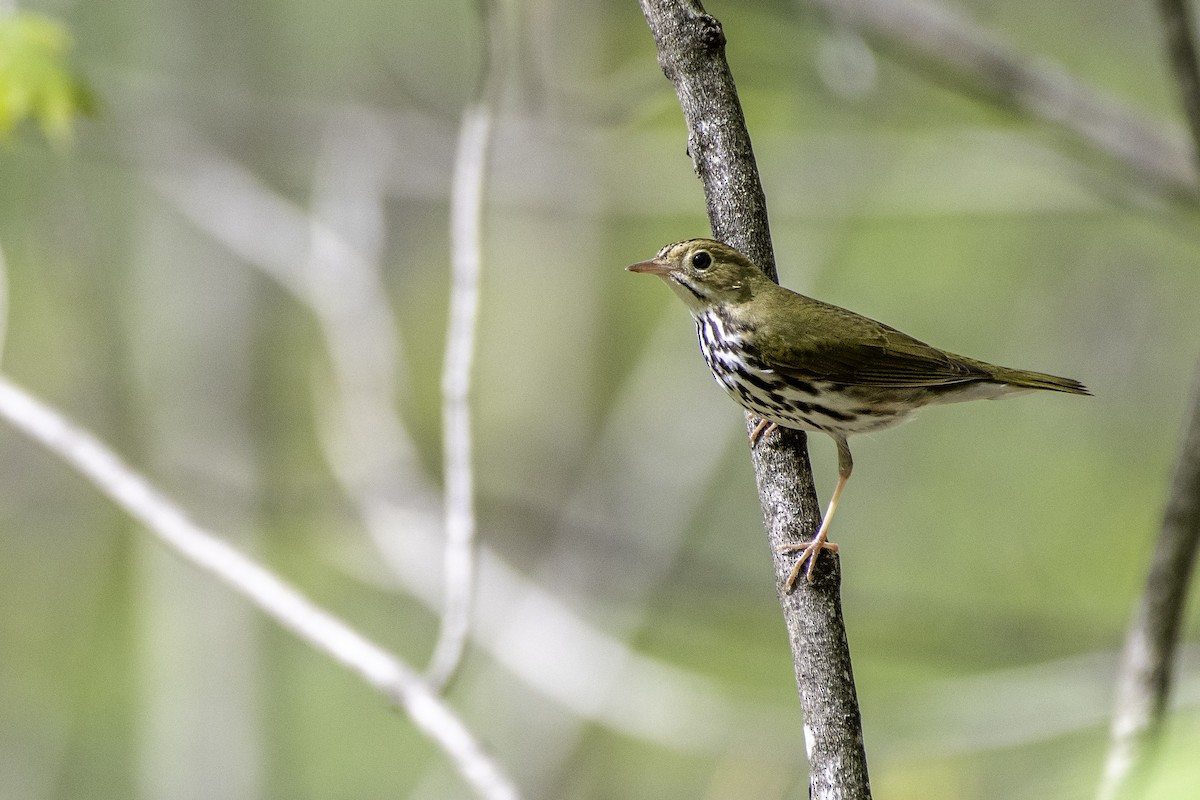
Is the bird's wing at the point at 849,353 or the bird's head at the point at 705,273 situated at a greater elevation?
the bird's wing at the point at 849,353

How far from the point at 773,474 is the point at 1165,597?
4.48 feet

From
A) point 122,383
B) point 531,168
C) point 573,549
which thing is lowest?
point 122,383

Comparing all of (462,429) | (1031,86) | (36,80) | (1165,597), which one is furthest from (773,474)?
(36,80)

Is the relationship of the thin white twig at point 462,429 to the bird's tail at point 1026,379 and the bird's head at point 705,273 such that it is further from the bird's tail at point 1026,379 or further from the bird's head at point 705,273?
the bird's tail at point 1026,379

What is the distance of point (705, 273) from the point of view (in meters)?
2.73

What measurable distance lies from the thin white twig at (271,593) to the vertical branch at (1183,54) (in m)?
2.53

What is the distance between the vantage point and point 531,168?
8133 mm

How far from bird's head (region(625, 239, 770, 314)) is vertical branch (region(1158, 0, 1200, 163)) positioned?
1.36 meters

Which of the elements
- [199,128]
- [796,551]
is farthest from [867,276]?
[796,551]

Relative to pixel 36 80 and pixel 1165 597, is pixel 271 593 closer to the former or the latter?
pixel 1165 597

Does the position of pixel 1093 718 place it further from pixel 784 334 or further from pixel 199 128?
pixel 199 128

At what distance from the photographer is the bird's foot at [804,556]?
2.09 metres

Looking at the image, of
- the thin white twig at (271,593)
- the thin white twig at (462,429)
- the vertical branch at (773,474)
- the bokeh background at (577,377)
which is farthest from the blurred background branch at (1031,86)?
the thin white twig at (271,593)

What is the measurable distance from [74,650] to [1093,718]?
43.7ft
